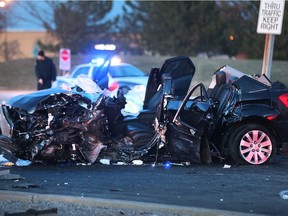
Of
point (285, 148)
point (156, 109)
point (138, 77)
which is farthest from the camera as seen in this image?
point (138, 77)

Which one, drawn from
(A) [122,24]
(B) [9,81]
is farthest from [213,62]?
(A) [122,24]

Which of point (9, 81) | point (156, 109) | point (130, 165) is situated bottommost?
point (9, 81)

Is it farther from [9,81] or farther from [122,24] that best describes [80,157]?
[122,24]

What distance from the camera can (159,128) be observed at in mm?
7531

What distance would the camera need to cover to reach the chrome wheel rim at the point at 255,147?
7617mm

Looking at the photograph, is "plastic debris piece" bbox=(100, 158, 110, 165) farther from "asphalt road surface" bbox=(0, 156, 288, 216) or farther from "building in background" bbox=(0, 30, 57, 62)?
"building in background" bbox=(0, 30, 57, 62)

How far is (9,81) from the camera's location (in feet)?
113

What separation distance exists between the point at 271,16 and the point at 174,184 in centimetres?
487

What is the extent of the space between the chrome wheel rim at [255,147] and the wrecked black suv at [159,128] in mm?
15

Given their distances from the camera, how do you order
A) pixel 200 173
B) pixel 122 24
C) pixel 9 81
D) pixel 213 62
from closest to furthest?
pixel 200 173 < pixel 213 62 < pixel 9 81 < pixel 122 24

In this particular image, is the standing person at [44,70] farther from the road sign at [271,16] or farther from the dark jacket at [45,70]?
the road sign at [271,16]

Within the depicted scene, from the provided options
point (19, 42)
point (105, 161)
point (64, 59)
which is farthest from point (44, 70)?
point (19, 42)

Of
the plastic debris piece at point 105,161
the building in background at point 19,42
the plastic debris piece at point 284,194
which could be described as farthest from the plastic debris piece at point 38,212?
the building in background at point 19,42

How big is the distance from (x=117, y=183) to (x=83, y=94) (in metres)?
2.11
